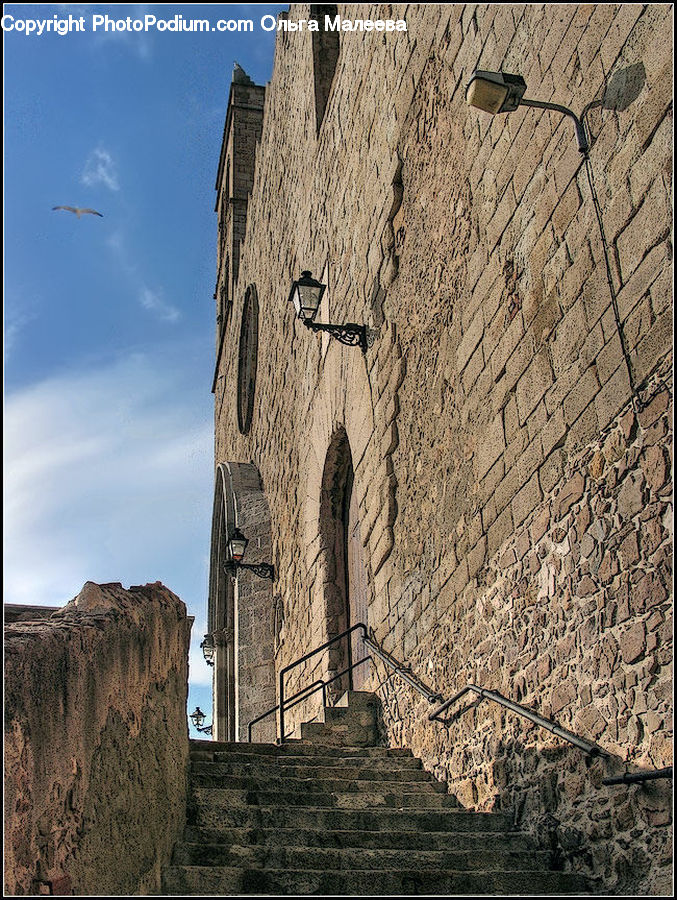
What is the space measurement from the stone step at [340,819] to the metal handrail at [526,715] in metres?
0.55

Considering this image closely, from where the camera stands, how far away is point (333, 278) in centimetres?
905

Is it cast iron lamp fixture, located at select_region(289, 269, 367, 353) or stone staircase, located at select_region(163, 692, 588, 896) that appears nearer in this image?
stone staircase, located at select_region(163, 692, 588, 896)

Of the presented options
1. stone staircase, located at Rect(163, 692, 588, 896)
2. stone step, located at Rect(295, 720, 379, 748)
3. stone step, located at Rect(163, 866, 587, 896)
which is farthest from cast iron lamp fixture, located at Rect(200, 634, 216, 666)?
stone step, located at Rect(163, 866, 587, 896)

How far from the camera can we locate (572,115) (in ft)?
13.5

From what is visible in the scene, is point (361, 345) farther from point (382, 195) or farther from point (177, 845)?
point (177, 845)

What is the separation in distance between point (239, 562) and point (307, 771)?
22.3ft

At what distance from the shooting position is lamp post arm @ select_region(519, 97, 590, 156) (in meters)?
4.05

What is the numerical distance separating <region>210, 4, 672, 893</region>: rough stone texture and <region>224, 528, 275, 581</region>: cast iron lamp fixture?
337 centimetres

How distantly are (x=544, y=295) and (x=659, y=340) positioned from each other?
1.10 m

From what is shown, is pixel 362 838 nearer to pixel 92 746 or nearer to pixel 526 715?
pixel 526 715

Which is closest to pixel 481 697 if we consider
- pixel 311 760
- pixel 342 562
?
pixel 311 760

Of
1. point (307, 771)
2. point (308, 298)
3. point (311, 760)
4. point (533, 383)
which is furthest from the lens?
point (308, 298)

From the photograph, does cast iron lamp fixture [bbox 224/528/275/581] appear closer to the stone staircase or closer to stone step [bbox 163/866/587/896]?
the stone staircase

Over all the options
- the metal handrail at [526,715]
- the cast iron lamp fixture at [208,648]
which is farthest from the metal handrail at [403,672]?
the cast iron lamp fixture at [208,648]
